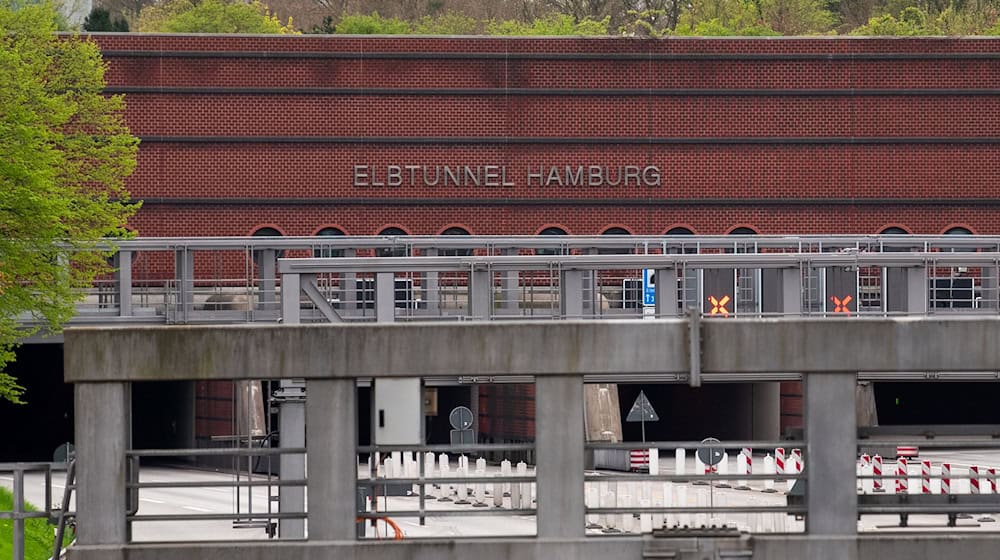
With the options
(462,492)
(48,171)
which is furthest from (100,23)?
(462,492)

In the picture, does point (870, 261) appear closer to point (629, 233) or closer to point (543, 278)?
point (543, 278)

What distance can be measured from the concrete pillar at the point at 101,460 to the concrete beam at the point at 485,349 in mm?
171

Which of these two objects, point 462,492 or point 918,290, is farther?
point 462,492

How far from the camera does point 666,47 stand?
44.4 m

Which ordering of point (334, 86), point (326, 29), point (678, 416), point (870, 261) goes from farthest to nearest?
point (326, 29) < point (678, 416) < point (334, 86) < point (870, 261)

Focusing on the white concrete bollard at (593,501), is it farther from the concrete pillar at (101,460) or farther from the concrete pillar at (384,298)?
the concrete pillar at (101,460)

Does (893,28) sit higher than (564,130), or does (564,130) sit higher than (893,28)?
(893,28)

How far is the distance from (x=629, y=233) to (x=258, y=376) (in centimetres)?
3037

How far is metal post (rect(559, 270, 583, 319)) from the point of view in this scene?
23.7m

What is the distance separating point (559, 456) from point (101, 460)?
12.0ft

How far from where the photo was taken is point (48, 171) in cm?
2892

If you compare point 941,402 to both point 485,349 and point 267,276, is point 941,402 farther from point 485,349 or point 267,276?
point 485,349

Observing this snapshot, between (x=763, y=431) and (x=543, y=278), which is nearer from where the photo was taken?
(x=543, y=278)

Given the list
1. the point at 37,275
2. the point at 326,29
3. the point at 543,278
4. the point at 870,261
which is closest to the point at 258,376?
the point at 870,261
